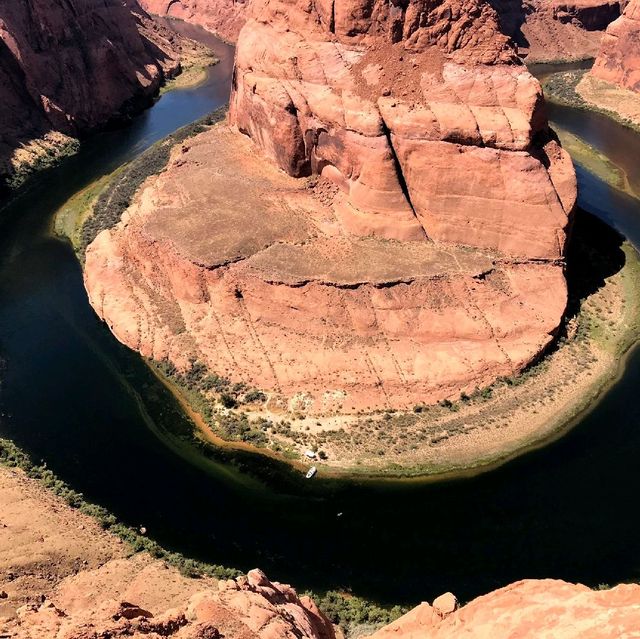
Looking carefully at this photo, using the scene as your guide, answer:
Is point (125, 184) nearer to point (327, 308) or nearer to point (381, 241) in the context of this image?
point (381, 241)

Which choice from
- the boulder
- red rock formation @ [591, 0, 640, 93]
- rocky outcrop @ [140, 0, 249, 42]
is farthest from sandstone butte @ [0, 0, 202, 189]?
red rock formation @ [591, 0, 640, 93]

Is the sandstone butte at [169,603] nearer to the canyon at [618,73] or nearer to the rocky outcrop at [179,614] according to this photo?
the rocky outcrop at [179,614]

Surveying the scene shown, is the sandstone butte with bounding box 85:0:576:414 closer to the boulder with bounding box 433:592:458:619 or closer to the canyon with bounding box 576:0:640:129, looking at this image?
the boulder with bounding box 433:592:458:619

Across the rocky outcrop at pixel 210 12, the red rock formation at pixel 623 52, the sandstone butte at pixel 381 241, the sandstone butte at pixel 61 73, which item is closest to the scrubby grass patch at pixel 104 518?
the sandstone butte at pixel 381 241

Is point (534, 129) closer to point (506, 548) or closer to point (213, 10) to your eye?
point (506, 548)

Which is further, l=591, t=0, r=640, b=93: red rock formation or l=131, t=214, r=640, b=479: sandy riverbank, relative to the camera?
l=591, t=0, r=640, b=93: red rock formation

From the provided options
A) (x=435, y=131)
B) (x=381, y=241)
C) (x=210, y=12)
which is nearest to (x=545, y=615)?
(x=381, y=241)
